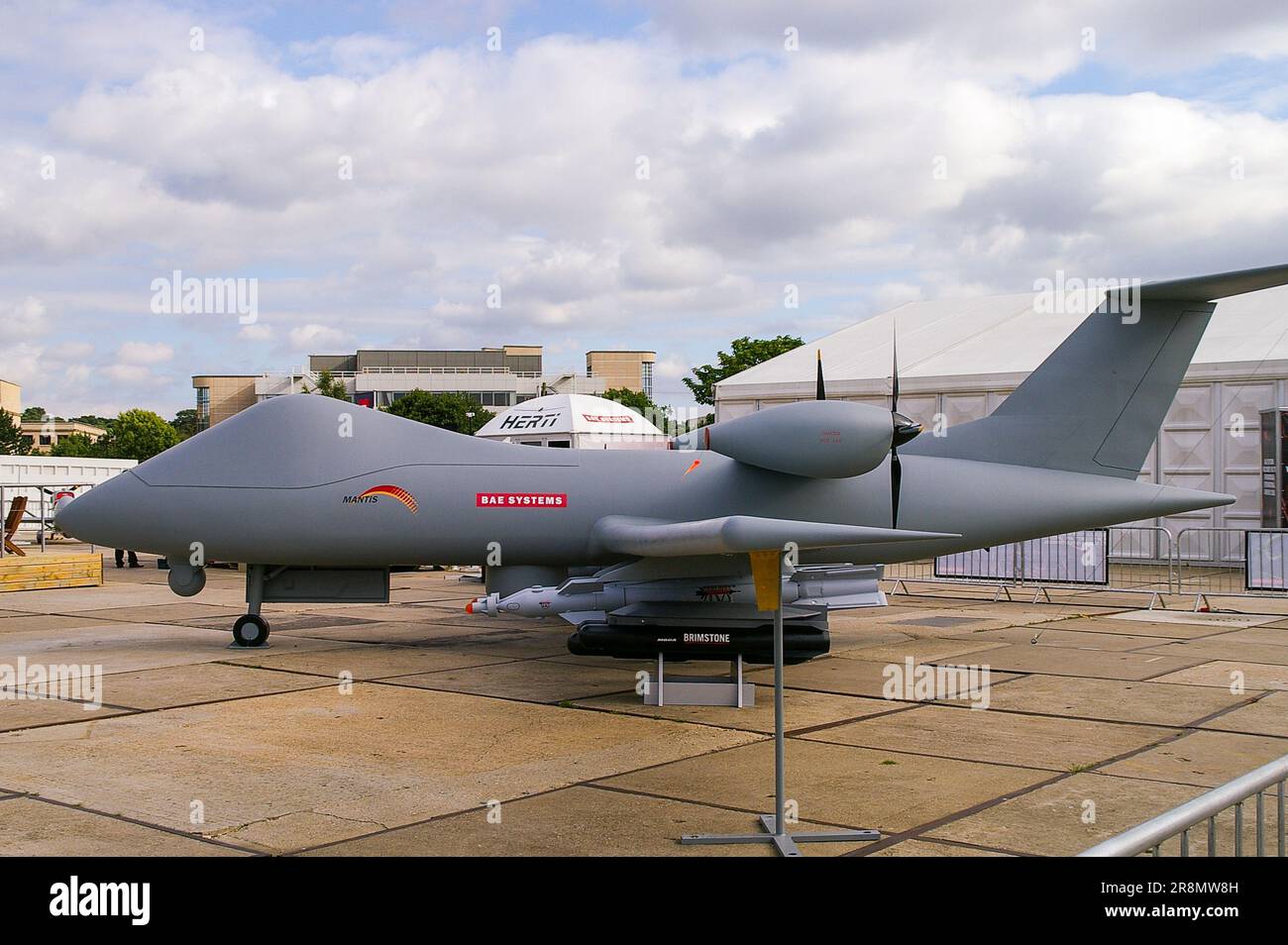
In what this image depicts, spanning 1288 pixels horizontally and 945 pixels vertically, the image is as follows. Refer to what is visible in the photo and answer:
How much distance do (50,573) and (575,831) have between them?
20.0 m

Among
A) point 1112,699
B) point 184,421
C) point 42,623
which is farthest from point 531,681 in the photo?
point 184,421

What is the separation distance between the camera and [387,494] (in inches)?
503

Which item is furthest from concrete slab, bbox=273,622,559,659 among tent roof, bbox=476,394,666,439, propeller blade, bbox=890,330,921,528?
tent roof, bbox=476,394,666,439

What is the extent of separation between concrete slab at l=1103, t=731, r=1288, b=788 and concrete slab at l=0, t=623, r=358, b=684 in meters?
10.0

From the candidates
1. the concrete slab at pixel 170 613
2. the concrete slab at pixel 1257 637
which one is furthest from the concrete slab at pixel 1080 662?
the concrete slab at pixel 170 613

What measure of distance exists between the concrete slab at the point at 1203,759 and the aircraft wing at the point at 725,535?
7.25ft

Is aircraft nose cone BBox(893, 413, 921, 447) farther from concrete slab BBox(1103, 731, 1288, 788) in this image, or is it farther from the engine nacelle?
concrete slab BBox(1103, 731, 1288, 788)

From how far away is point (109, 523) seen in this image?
1302cm

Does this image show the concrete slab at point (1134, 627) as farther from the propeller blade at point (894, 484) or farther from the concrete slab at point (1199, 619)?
the propeller blade at point (894, 484)

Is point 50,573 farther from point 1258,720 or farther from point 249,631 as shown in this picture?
point 1258,720

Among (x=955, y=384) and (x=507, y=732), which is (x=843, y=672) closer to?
(x=507, y=732)

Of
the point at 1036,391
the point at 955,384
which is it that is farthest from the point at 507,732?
the point at 955,384

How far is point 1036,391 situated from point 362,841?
33.5ft

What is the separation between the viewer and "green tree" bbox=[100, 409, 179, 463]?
83.8 m
